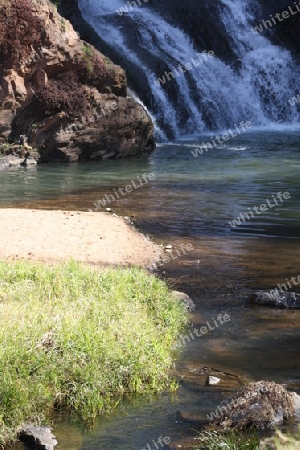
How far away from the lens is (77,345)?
695cm

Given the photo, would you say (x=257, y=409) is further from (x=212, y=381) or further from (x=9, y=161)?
(x=9, y=161)

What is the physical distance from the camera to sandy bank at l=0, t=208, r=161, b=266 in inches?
462

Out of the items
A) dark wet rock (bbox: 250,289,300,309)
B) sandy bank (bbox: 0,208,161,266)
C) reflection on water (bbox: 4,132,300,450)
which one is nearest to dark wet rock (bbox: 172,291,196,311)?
reflection on water (bbox: 4,132,300,450)

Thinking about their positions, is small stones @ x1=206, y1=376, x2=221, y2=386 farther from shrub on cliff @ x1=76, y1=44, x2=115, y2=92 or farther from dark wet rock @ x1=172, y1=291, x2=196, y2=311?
shrub on cliff @ x1=76, y1=44, x2=115, y2=92

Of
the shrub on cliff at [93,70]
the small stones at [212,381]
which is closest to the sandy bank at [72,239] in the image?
the small stones at [212,381]

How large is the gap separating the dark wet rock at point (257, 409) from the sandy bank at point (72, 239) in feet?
17.8

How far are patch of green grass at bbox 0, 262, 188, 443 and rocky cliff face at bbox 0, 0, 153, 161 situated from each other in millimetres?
17711


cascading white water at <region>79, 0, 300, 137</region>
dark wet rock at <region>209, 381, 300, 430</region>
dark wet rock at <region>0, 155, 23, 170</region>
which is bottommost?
dark wet rock at <region>209, 381, 300, 430</region>

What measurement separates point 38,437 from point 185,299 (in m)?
4.15

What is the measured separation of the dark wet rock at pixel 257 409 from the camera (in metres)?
6.06

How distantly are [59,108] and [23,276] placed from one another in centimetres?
1788

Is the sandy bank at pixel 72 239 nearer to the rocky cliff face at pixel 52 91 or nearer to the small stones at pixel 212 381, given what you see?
the small stones at pixel 212 381

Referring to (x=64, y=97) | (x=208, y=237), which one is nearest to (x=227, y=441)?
(x=208, y=237)

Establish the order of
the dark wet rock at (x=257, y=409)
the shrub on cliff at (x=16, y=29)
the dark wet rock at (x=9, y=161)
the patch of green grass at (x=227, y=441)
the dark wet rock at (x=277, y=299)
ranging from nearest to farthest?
the patch of green grass at (x=227, y=441), the dark wet rock at (x=257, y=409), the dark wet rock at (x=277, y=299), the dark wet rock at (x=9, y=161), the shrub on cliff at (x=16, y=29)
